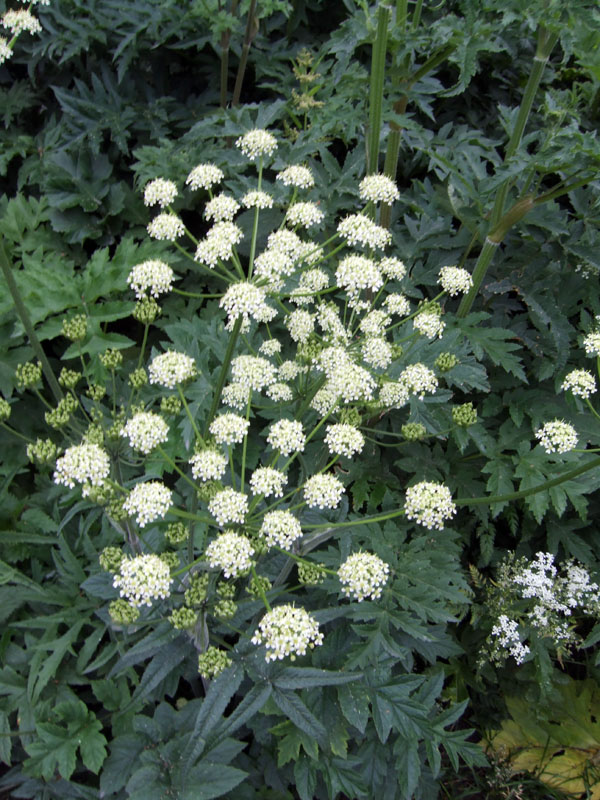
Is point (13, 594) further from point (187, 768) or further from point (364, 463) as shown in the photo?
point (364, 463)

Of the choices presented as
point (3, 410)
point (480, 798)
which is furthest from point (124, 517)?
point (480, 798)

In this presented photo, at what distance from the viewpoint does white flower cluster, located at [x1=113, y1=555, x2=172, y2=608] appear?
7.76ft

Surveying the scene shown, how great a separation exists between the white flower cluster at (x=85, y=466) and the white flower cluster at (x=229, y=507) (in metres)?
0.45

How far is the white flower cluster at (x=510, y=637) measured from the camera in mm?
3682

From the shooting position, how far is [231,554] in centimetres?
247

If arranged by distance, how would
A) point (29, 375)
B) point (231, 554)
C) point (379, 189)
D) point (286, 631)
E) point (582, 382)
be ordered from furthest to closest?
point (379, 189), point (582, 382), point (29, 375), point (231, 554), point (286, 631)

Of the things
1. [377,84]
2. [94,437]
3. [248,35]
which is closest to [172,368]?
[94,437]

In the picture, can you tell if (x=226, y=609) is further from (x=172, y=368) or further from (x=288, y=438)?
(x=172, y=368)

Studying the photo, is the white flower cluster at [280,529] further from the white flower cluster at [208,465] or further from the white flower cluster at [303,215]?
the white flower cluster at [303,215]

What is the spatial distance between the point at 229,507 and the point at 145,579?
415 millimetres

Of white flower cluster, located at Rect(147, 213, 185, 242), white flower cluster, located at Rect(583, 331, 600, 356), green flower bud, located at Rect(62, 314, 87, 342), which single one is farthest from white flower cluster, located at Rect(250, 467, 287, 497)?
white flower cluster, located at Rect(583, 331, 600, 356)

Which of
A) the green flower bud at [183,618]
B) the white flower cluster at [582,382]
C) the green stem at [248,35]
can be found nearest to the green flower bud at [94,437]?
the green flower bud at [183,618]

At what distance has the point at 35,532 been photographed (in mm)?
3840

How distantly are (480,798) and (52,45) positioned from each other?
5916 mm
